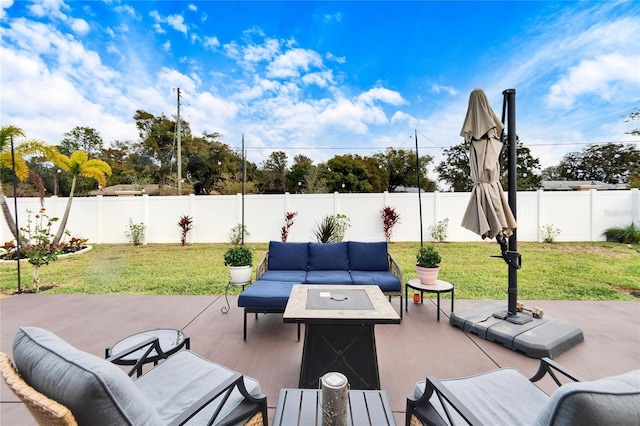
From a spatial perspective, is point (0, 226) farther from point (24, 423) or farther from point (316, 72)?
point (316, 72)

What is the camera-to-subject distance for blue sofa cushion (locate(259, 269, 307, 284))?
351 cm

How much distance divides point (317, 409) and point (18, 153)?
9349 millimetres

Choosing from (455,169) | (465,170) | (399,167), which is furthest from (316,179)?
(465,170)

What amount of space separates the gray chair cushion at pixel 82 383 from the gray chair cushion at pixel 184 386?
Answer: 390 millimetres

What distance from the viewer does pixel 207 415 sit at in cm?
130

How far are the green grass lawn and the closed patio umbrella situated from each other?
1972 mm

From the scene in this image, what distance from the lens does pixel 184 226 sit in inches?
339

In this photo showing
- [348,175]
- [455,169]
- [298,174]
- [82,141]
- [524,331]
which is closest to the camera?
[524,331]

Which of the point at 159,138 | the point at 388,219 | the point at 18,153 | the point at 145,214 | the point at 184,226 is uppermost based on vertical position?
the point at 159,138

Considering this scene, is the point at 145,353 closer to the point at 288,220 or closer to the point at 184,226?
the point at 288,220

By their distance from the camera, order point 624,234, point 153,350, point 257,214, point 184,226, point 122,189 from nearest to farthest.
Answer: point 153,350 → point 624,234 → point 184,226 → point 257,214 → point 122,189

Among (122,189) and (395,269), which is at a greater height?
(122,189)

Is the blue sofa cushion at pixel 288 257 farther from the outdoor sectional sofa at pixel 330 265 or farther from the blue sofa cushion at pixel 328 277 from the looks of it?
the blue sofa cushion at pixel 328 277

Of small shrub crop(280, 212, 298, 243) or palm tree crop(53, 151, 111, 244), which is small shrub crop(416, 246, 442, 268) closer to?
small shrub crop(280, 212, 298, 243)
